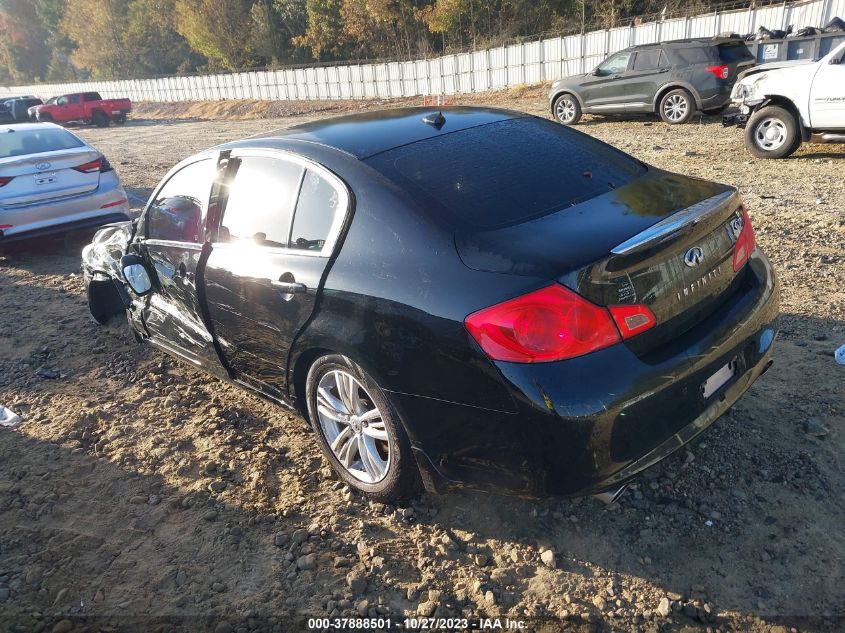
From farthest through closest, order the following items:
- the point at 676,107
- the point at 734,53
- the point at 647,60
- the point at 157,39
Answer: the point at 157,39 → the point at 647,60 → the point at 676,107 → the point at 734,53

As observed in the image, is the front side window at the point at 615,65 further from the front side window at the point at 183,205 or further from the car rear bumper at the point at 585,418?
the car rear bumper at the point at 585,418

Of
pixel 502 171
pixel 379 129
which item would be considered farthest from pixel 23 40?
pixel 502 171

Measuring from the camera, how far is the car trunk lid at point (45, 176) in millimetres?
7367

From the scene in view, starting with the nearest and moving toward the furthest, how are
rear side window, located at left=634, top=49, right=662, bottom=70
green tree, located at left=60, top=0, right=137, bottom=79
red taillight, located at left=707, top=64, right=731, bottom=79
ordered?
red taillight, located at left=707, top=64, right=731, bottom=79 < rear side window, located at left=634, top=49, right=662, bottom=70 < green tree, located at left=60, top=0, right=137, bottom=79

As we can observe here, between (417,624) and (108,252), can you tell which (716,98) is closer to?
(108,252)

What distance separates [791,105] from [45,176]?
9894mm

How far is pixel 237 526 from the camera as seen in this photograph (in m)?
3.00

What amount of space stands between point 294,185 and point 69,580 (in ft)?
6.79

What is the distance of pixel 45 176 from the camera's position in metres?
7.56

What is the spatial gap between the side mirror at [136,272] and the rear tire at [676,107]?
12.0 m

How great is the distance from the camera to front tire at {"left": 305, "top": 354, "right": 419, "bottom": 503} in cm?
271

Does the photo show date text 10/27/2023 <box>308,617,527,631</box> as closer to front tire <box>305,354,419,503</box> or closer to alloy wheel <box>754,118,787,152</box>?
front tire <box>305,354,419,503</box>

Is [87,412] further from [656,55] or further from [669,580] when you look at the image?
[656,55]

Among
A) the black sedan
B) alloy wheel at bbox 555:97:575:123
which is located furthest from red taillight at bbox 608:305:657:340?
alloy wheel at bbox 555:97:575:123
